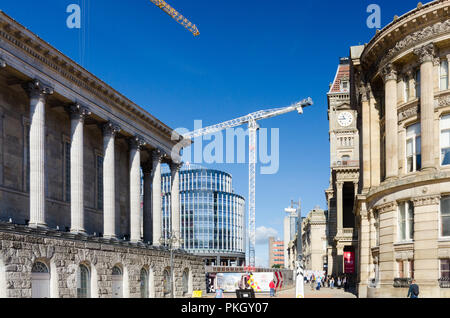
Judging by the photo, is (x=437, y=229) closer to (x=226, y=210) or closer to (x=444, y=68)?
(x=444, y=68)

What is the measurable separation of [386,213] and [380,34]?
12.5 metres

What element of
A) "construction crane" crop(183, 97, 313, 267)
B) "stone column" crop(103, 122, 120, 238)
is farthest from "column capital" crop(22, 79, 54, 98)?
"construction crane" crop(183, 97, 313, 267)

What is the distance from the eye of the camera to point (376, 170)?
4091 cm

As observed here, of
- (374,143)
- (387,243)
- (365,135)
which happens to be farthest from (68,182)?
(387,243)

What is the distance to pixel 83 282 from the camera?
4091cm

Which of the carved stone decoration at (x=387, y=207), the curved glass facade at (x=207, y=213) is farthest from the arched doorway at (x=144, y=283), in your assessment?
the curved glass facade at (x=207, y=213)

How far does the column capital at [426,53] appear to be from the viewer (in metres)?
34.6

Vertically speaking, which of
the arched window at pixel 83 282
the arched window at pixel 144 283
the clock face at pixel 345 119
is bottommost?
the arched window at pixel 144 283

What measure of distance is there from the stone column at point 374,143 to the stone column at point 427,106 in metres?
6.73

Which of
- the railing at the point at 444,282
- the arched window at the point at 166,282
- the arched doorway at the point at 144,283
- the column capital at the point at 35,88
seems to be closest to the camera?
the railing at the point at 444,282

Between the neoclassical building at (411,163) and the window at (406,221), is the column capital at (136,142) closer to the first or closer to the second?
the neoclassical building at (411,163)

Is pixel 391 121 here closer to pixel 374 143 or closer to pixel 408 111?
pixel 408 111

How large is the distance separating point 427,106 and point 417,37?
479cm
